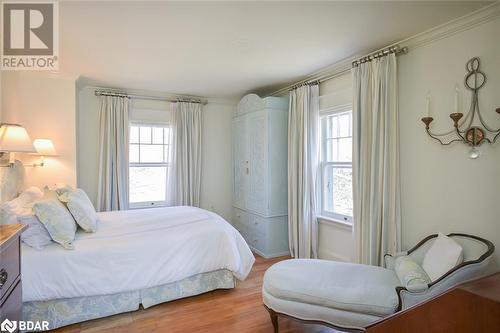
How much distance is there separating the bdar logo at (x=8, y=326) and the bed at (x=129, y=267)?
925 millimetres

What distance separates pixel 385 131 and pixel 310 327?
192 cm

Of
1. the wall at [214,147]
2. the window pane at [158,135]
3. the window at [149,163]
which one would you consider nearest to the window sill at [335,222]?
the wall at [214,147]

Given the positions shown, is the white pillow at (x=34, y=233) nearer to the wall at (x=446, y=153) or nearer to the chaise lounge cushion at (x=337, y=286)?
the chaise lounge cushion at (x=337, y=286)

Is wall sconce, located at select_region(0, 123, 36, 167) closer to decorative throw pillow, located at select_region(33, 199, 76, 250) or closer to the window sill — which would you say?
decorative throw pillow, located at select_region(33, 199, 76, 250)

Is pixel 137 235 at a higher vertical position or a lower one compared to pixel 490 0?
lower

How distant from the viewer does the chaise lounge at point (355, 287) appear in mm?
1745

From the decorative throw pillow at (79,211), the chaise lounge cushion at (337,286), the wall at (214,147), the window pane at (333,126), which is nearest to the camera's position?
the chaise lounge cushion at (337,286)

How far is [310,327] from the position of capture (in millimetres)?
2287

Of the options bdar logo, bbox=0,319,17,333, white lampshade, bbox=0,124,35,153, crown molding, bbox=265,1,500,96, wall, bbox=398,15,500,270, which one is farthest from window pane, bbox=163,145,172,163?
wall, bbox=398,15,500,270

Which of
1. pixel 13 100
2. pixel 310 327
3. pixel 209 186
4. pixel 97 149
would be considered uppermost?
pixel 13 100

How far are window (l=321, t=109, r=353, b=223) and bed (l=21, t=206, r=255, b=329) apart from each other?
1336mm

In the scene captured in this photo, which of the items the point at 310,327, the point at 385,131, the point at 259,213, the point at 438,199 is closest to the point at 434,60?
the point at 385,131

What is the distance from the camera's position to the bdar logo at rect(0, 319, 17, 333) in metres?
1.21

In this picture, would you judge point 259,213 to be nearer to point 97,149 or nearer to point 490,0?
point 97,149
